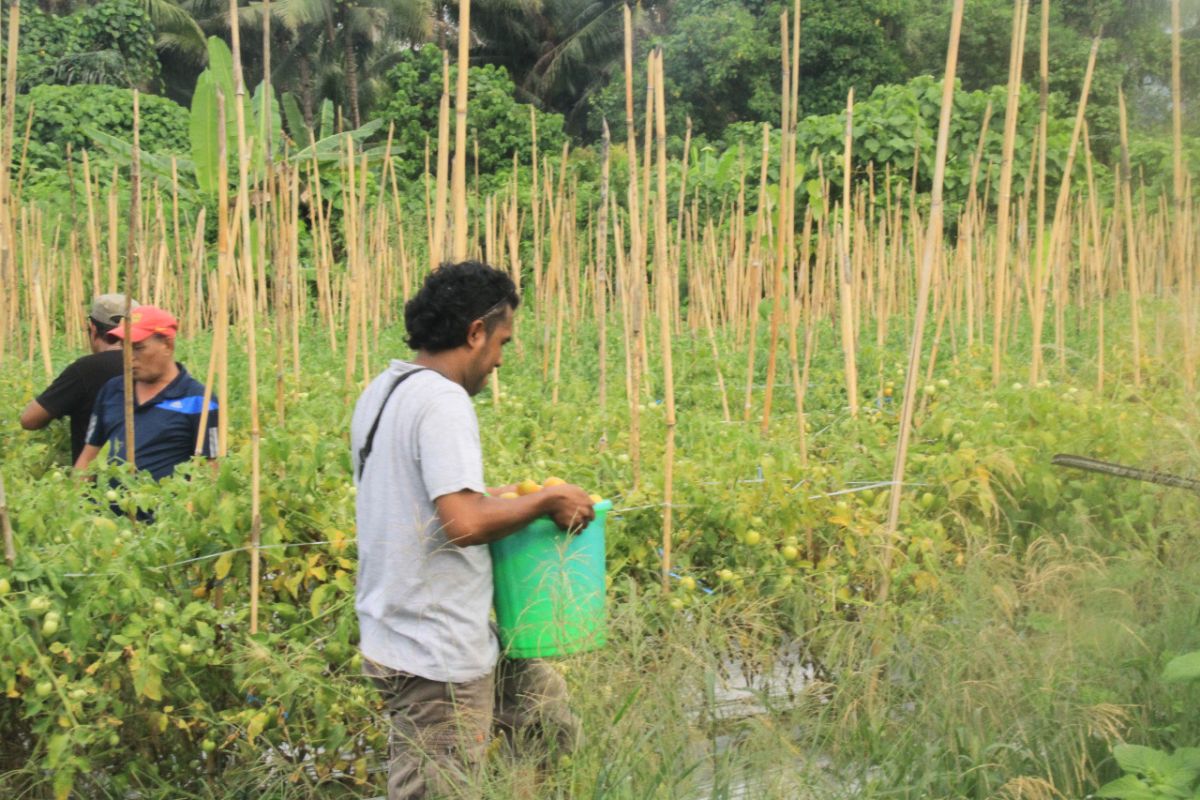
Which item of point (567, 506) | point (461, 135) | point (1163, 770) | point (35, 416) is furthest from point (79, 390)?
point (1163, 770)

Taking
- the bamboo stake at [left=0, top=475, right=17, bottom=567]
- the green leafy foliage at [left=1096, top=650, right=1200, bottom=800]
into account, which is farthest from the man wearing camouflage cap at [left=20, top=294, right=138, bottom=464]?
the green leafy foliage at [left=1096, top=650, right=1200, bottom=800]

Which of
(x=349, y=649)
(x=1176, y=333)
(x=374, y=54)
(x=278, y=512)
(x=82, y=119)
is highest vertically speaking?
(x=374, y=54)

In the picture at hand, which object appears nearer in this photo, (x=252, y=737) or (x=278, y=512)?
(x=252, y=737)

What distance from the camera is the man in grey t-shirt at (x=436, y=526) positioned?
1897 mm

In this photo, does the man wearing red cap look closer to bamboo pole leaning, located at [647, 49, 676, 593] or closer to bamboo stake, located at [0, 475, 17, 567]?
bamboo stake, located at [0, 475, 17, 567]

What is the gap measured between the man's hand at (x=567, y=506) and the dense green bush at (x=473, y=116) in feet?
36.0

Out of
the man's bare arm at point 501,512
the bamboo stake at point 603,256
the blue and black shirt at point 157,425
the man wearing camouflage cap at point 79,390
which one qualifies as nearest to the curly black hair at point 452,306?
the man's bare arm at point 501,512

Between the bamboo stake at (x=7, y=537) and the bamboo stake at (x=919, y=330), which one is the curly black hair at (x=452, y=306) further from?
the bamboo stake at (x=919, y=330)

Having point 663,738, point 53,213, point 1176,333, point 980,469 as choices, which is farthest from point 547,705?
point 53,213

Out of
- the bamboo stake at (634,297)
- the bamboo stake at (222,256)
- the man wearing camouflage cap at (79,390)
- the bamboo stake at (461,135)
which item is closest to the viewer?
the bamboo stake at (222,256)

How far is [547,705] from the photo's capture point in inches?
84.0

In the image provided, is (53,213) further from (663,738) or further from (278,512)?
(663,738)

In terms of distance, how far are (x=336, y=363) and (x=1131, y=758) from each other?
11.8 feet

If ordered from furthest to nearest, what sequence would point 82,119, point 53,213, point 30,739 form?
point 82,119, point 53,213, point 30,739
